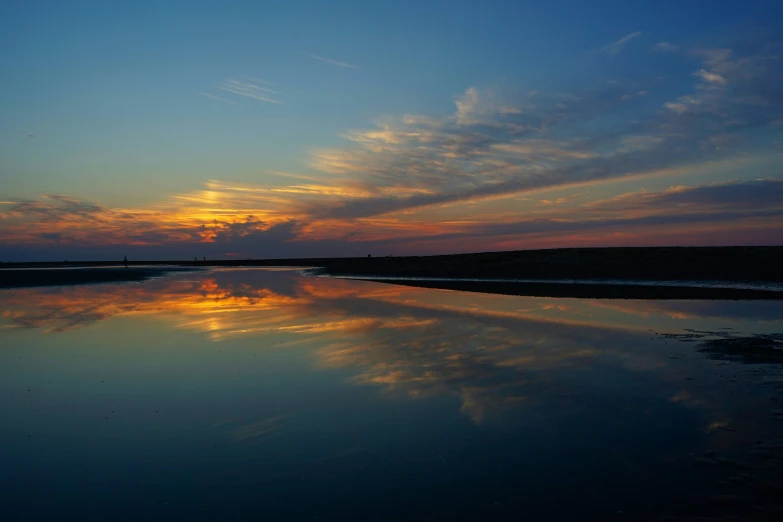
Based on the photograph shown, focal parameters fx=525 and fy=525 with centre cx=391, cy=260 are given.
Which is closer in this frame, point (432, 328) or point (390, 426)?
point (390, 426)

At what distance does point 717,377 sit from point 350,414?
842 cm

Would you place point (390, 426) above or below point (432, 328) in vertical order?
below

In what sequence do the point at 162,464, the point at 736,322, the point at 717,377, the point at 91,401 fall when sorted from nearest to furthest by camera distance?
the point at 162,464, the point at 91,401, the point at 717,377, the point at 736,322

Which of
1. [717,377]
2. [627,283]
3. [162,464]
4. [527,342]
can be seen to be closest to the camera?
[162,464]

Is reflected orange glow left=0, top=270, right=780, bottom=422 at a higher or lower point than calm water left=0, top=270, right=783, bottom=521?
higher

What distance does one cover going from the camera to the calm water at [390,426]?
6.51 m

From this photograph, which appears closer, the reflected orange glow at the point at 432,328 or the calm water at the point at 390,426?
the calm water at the point at 390,426

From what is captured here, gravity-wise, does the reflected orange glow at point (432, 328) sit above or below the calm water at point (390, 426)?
above

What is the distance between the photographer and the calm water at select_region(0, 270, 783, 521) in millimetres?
6508

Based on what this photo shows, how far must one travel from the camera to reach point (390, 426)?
9.08 meters

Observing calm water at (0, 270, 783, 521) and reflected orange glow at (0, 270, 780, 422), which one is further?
reflected orange glow at (0, 270, 780, 422)

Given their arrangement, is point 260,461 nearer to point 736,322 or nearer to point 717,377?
point 717,377

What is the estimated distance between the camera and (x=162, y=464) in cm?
768

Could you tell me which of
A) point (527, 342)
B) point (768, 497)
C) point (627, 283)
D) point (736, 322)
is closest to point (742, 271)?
point (627, 283)
